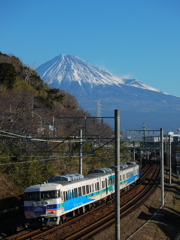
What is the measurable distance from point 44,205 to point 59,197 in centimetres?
82

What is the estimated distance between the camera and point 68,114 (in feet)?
164

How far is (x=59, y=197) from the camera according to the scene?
59.7 ft

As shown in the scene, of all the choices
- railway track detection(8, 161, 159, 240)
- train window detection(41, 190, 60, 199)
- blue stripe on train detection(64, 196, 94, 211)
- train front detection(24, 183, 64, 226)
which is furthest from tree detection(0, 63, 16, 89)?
train window detection(41, 190, 60, 199)

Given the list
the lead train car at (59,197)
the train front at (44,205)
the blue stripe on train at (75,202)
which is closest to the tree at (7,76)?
the lead train car at (59,197)

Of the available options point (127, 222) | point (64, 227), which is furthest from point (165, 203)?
point (64, 227)

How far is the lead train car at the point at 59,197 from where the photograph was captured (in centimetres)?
1781

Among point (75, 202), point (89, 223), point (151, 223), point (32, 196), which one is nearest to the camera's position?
point (32, 196)

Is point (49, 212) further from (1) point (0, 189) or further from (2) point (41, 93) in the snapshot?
(2) point (41, 93)

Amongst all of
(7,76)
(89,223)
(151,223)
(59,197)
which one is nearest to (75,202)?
(89,223)

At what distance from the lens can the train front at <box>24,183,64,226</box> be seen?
17734mm

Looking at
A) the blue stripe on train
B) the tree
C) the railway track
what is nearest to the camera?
the railway track

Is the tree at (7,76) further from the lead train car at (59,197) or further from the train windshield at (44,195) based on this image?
the train windshield at (44,195)

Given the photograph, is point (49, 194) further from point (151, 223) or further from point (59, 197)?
point (151, 223)

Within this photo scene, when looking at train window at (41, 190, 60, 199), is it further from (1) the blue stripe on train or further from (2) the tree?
(2) the tree
